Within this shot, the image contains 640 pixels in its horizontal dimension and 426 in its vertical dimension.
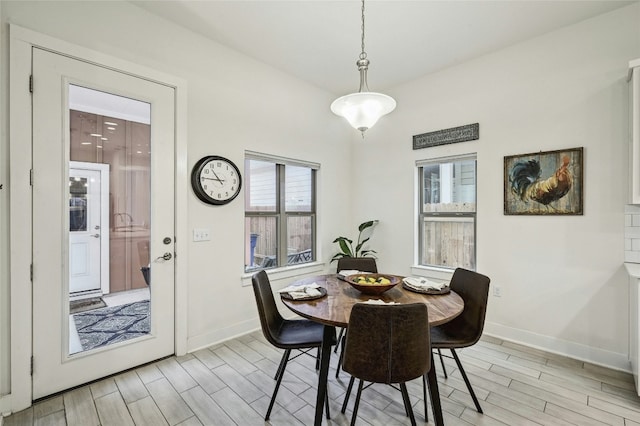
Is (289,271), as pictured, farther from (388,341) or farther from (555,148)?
(555,148)

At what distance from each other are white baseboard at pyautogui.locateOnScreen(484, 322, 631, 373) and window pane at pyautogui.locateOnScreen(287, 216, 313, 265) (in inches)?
90.2

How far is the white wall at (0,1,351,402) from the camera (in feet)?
7.00

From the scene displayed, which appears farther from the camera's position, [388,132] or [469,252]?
[388,132]

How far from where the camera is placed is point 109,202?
238 centimetres

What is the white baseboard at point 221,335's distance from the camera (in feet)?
9.27

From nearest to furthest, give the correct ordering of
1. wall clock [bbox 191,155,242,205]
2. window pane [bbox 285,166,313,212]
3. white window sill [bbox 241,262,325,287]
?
1. wall clock [bbox 191,155,242,205]
2. white window sill [bbox 241,262,325,287]
3. window pane [bbox 285,166,313,212]

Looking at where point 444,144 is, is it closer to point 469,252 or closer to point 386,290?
point 469,252

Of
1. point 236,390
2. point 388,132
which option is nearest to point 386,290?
point 236,390

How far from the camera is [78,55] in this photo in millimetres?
2172

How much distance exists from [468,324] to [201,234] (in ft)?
7.95

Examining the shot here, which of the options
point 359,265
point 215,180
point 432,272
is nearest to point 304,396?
point 359,265

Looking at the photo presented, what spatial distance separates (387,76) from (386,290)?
284cm

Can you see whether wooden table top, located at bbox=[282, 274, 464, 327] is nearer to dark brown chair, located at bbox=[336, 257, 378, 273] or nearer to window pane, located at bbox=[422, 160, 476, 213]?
dark brown chair, located at bbox=[336, 257, 378, 273]

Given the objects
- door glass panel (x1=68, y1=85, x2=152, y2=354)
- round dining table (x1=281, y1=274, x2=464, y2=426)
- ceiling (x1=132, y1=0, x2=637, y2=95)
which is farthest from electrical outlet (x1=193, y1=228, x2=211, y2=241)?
ceiling (x1=132, y1=0, x2=637, y2=95)
